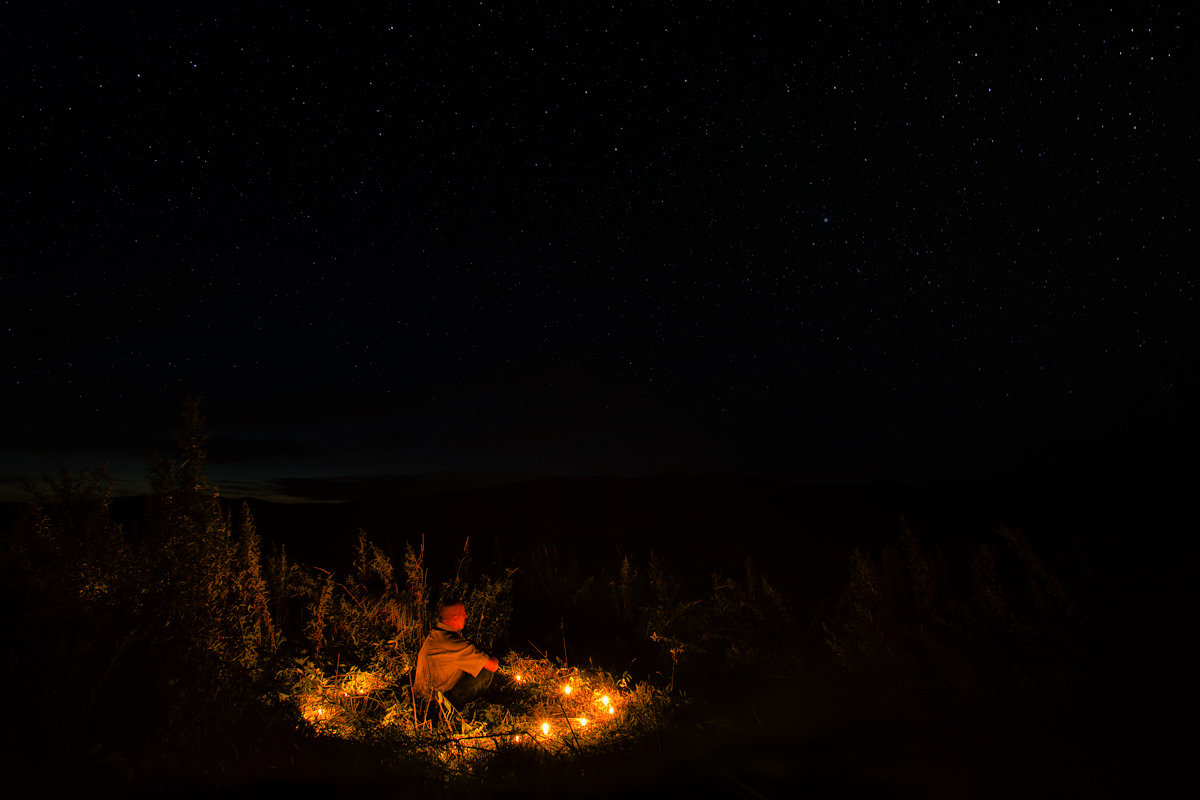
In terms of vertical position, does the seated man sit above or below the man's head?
below

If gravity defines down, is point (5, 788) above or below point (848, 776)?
above

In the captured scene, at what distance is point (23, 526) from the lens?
3.89m

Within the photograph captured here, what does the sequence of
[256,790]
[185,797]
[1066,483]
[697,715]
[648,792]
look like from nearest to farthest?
[185,797], [256,790], [648,792], [697,715], [1066,483]

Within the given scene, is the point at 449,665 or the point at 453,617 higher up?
the point at 453,617

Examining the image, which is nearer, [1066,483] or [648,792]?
[648,792]

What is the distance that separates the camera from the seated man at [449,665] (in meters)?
5.20

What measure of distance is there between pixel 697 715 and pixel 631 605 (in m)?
3.74

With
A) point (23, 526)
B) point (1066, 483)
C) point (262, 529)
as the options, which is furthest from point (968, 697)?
point (262, 529)

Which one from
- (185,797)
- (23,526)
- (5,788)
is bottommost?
(185,797)

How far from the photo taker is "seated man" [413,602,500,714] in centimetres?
520

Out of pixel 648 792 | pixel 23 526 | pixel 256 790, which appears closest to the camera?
pixel 256 790

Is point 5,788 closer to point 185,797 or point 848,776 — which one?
point 185,797

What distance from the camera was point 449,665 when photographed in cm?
525

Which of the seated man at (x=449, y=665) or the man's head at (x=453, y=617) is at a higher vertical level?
the man's head at (x=453, y=617)
